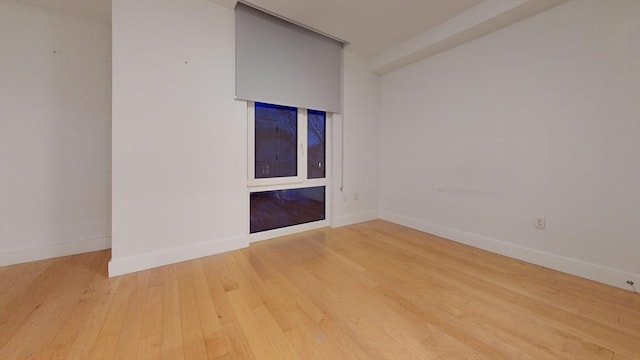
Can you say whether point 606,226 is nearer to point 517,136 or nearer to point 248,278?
point 517,136

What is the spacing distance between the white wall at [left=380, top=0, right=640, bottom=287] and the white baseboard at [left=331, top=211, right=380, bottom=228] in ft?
2.62

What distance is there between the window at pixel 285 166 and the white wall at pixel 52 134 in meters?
1.56

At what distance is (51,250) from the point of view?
7.41 feet

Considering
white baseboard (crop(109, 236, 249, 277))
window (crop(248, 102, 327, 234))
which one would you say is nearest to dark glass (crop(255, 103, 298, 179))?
window (crop(248, 102, 327, 234))

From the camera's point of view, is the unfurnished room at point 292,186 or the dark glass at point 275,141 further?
the dark glass at point 275,141

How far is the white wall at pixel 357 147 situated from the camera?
338cm

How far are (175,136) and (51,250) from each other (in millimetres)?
1696

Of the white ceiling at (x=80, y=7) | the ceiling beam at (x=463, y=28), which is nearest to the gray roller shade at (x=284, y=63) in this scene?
the ceiling beam at (x=463, y=28)

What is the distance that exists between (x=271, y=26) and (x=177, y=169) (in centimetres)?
185

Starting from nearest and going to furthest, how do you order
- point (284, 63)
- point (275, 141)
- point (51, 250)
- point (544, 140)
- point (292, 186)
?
1. point (544, 140)
2. point (51, 250)
3. point (284, 63)
4. point (275, 141)
5. point (292, 186)

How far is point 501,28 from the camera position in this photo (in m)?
2.37

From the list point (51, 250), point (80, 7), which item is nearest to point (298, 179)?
point (51, 250)

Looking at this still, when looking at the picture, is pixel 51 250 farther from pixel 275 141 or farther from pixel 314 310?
pixel 314 310

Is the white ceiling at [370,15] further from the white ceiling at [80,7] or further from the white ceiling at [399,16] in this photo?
the white ceiling at [80,7]
